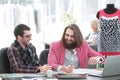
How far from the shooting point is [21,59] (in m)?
3.54

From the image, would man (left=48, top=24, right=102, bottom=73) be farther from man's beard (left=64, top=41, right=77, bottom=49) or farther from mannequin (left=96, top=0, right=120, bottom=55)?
mannequin (left=96, top=0, right=120, bottom=55)

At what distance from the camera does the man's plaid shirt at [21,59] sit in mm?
3389

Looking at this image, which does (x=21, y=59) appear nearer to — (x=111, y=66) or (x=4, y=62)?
(x=4, y=62)

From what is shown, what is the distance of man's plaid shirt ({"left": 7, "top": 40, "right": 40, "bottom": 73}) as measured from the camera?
3389mm

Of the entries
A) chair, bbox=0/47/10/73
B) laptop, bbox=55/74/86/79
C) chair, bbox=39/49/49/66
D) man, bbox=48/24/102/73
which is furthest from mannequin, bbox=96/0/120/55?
chair, bbox=0/47/10/73

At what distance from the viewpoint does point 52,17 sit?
6520 mm

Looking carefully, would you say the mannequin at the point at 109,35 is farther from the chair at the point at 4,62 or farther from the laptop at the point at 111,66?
the chair at the point at 4,62

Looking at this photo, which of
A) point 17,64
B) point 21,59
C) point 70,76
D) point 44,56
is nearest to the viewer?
point 70,76

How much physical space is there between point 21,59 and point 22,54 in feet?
0.28

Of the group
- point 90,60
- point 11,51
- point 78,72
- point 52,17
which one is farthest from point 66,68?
point 52,17

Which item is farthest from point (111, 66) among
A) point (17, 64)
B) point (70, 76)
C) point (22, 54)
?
point (22, 54)

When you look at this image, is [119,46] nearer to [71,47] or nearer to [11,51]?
[71,47]

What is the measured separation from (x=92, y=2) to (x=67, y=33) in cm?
324

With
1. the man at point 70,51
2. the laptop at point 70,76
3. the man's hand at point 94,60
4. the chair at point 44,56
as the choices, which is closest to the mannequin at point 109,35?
the man at point 70,51
